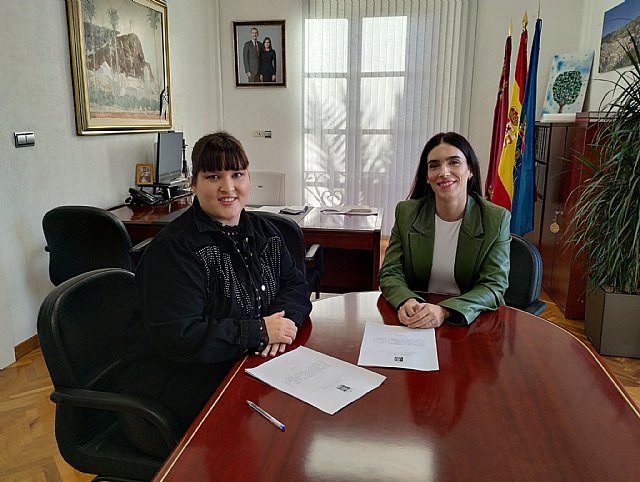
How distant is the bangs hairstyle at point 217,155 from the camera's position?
140 cm

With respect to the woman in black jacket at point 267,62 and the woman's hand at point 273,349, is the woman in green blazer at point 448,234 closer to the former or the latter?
the woman's hand at point 273,349

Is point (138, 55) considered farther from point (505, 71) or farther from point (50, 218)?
point (505, 71)

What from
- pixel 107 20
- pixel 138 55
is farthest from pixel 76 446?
pixel 138 55

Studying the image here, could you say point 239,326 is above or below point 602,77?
below

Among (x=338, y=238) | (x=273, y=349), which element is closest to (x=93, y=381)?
(x=273, y=349)

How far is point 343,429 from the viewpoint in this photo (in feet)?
3.05

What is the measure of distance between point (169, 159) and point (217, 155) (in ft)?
9.35

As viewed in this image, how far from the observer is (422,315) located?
144cm

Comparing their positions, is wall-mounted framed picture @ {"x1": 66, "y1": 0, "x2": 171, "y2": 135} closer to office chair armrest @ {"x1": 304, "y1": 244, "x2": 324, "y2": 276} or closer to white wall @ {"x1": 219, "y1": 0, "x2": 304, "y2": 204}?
white wall @ {"x1": 219, "y1": 0, "x2": 304, "y2": 204}

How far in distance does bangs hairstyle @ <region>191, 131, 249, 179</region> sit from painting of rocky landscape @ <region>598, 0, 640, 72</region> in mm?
3403

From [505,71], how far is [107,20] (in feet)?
10.8

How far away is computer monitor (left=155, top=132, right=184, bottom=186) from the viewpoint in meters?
3.87

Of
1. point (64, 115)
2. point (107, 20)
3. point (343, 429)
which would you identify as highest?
point (107, 20)

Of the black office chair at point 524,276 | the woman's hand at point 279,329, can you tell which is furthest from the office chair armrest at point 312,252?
the woman's hand at point 279,329
